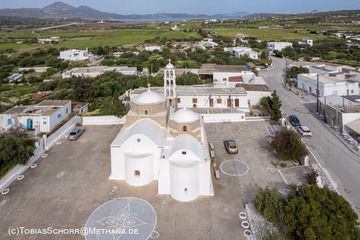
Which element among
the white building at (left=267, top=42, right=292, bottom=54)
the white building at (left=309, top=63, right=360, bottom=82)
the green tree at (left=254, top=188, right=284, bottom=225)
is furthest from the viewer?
the white building at (left=267, top=42, right=292, bottom=54)

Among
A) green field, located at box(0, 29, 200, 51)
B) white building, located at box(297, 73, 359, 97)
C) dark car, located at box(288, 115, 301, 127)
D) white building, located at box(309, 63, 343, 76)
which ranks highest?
green field, located at box(0, 29, 200, 51)

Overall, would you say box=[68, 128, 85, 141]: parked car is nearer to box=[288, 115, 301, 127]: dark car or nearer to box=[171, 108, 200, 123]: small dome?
box=[171, 108, 200, 123]: small dome

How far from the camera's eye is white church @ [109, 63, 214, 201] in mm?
18266

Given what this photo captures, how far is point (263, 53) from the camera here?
78.2 m

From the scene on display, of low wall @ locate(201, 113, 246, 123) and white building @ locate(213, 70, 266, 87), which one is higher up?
white building @ locate(213, 70, 266, 87)

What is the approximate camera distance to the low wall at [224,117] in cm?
3219

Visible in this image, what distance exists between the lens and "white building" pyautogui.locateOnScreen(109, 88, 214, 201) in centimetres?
1827

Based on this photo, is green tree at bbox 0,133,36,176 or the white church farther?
green tree at bbox 0,133,36,176

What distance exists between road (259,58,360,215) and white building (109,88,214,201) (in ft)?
29.3

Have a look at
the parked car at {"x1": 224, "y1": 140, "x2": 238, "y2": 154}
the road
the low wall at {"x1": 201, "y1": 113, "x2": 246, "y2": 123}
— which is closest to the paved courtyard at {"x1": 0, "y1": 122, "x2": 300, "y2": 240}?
the parked car at {"x1": 224, "y1": 140, "x2": 238, "y2": 154}

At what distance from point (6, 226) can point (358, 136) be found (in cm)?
2796

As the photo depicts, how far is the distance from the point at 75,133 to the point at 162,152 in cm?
1245

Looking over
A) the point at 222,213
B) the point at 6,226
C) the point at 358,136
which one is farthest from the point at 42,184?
the point at 358,136

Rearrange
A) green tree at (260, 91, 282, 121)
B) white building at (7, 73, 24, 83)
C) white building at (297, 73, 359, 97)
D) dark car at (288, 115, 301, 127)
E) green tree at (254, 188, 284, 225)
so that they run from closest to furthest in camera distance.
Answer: green tree at (254, 188, 284, 225) → dark car at (288, 115, 301, 127) → green tree at (260, 91, 282, 121) → white building at (297, 73, 359, 97) → white building at (7, 73, 24, 83)
